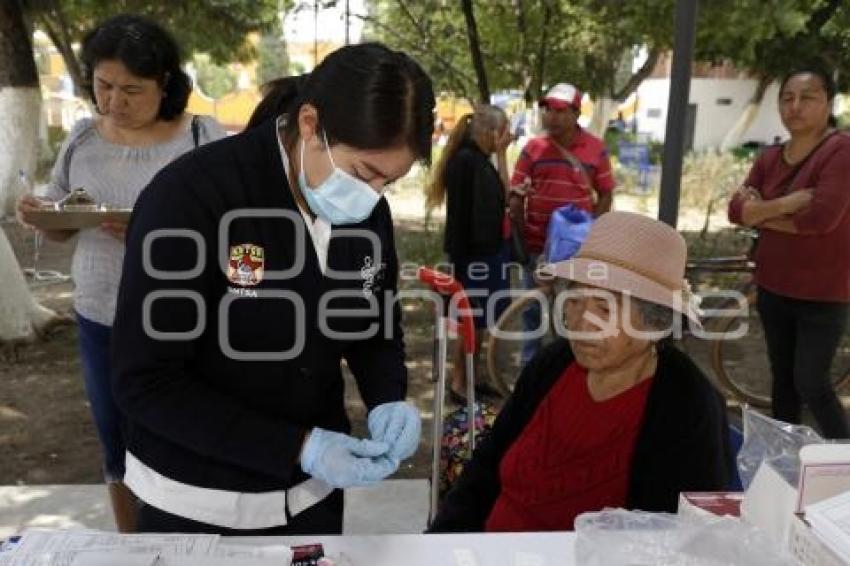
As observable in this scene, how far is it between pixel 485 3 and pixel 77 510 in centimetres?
870

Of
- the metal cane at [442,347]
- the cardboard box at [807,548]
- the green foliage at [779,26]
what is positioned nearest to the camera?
the cardboard box at [807,548]

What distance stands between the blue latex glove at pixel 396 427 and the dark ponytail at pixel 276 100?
2.31 feet

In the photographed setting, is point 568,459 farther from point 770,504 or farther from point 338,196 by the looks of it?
point 338,196

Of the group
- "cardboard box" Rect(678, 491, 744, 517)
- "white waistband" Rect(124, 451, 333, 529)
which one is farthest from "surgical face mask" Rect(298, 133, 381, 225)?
"cardboard box" Rect(678, 491, 744, 517)

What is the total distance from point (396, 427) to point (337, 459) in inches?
7.7

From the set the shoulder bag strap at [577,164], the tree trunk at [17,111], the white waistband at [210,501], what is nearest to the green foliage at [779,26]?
the shoulder bag strap at [577,164]

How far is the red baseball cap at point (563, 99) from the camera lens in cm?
438

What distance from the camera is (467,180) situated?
4219 millimetres

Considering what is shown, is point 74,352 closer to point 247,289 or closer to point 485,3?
point 247,289

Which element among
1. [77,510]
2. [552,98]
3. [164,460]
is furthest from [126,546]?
[552,98]

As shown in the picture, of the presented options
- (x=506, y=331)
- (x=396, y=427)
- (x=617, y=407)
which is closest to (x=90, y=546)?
(x=396, y=427)

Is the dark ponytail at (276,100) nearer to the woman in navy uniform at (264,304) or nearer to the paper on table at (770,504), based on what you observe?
the woman in navy uniform at (264,304)

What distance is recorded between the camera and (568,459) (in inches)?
72.8

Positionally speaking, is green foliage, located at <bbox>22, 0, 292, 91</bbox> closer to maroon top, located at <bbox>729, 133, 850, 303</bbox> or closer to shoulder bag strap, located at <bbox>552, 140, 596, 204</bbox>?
shoulder bag strap, located at <bbox>552, 140, 596, 204</bbox>
